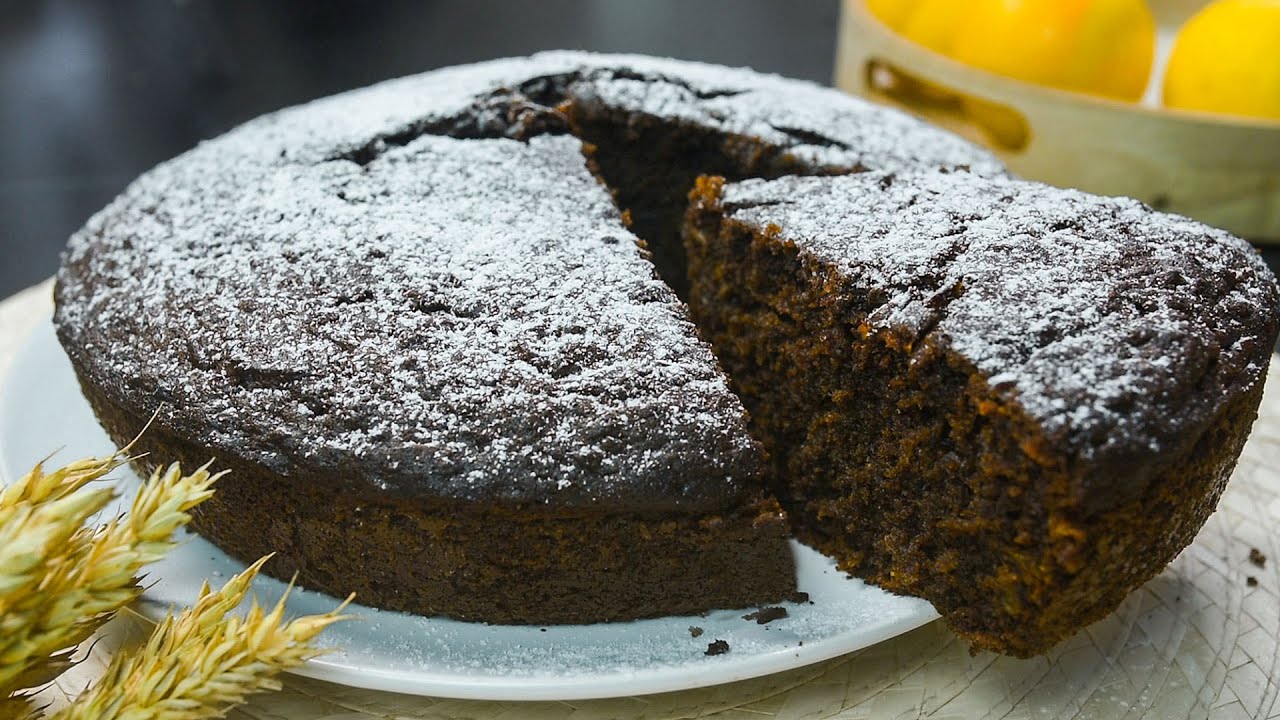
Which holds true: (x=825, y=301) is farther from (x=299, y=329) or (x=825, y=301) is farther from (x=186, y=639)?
(x=186, y=639)

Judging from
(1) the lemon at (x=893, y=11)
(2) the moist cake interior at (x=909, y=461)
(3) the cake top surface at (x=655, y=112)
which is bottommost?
(2) the moist cake interior at (x=909, y=461)

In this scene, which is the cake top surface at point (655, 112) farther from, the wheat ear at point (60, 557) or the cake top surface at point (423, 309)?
the wheat ear at point (60, 557)

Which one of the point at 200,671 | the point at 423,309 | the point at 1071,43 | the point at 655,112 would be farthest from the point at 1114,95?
the point at 200,671

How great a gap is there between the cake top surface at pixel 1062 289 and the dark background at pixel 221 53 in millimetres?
2888

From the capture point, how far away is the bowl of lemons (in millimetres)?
3227

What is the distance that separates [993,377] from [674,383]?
1.73 ft

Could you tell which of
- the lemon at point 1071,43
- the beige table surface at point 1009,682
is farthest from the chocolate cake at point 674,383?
the lemon at point 1071,43

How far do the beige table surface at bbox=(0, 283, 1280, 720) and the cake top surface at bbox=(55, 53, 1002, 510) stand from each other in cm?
38

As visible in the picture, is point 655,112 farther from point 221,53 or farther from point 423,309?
point 221,53

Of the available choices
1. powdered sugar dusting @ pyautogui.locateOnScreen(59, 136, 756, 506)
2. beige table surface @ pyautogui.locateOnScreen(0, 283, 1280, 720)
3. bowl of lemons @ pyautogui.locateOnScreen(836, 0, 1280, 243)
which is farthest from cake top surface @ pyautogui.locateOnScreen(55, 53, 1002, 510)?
bowl of lemons @ pyautogui.locateOnScreen(836, 0, 1280, 243)

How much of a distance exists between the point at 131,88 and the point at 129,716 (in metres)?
3.99

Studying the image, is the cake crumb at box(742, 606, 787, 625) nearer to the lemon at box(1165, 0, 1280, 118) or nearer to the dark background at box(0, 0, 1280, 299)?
the lemon at box(1165, 0, 1280, 118)

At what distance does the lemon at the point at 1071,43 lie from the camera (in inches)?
134

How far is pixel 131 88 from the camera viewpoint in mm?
4719
